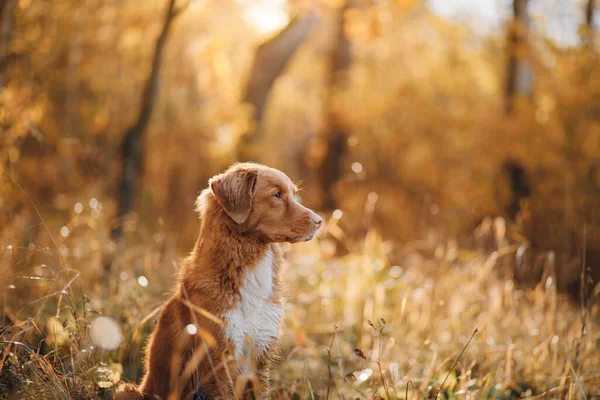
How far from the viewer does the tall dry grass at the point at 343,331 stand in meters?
3.43

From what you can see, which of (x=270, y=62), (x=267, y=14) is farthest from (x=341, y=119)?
(x=267, y=14)

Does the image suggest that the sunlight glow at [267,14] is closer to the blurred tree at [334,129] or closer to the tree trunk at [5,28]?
the blurred tree at [334,129]

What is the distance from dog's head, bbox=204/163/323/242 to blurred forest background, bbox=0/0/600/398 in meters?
3.57

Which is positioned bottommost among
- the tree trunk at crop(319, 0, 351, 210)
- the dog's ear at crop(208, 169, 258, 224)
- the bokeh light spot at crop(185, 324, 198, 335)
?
the tree trunk at crop(319, 0, 351, 210)

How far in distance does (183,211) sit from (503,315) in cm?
874

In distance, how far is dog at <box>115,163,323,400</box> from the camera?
10.2ft

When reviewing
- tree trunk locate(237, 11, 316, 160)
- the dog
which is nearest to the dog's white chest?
the dog

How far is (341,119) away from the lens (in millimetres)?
13062

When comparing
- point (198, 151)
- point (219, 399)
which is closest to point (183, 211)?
point (198, 151)

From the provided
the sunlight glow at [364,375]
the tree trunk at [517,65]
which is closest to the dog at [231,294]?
the sunlight glow at [364,375]

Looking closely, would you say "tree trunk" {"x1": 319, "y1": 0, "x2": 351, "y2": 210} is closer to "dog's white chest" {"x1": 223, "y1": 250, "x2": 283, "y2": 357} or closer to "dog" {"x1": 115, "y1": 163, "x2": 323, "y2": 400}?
"dog" {"x1": 115, "y1": 163, "x2": 323, "y2": 400}

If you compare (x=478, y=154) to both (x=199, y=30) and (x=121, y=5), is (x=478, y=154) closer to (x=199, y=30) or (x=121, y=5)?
(x=199, y=30)

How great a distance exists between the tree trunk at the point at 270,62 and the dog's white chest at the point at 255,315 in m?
8.13

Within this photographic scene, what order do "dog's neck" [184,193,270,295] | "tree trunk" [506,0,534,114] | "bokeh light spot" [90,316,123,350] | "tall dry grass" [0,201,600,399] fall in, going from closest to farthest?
"dog's neck" [184,193,270,295], "tall dry grass" [0,201,600,399], "bokeh light spot" [90,316,123,350], "tree trunk" [506,0,534,114]
